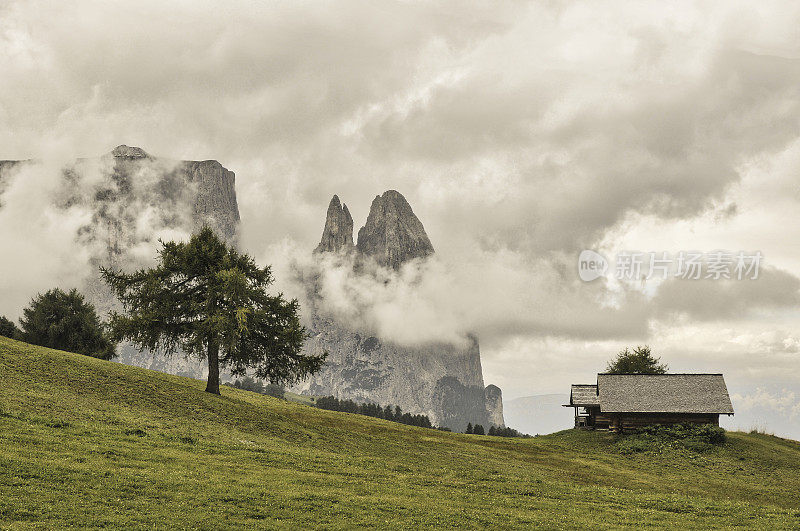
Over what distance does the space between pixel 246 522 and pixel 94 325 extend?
72848 millimetres

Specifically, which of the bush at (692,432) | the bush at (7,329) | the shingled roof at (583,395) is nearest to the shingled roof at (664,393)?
the bush at (692,432)

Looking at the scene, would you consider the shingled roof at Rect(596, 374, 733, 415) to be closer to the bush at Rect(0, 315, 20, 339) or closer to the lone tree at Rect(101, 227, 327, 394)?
the lone tree at Rect(101, 227, 327, 394)

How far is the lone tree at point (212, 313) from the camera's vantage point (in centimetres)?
5284

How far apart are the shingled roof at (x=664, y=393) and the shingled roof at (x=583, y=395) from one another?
6.59 m

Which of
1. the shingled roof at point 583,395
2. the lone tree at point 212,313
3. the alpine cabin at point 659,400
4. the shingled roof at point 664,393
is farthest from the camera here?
the shingled roof at point 583,395

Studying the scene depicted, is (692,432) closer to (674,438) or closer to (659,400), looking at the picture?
(674,438)

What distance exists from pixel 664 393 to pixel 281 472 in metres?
51.8

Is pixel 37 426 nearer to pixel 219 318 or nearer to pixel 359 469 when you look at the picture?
pixel 359 469

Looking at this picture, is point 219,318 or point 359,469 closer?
point 359,469

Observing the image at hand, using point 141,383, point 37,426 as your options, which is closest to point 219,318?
point 141,383

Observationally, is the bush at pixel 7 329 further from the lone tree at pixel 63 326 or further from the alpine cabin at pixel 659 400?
the alpine cabin at pixel 659 400

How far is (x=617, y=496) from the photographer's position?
32.4 meters

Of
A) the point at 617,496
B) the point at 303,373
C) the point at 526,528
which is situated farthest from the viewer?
the point at 303,373

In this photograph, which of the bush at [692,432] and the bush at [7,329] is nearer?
the bush at [692,432]
